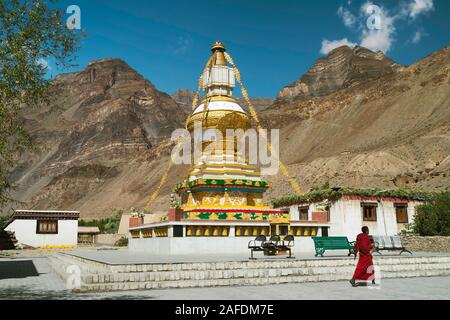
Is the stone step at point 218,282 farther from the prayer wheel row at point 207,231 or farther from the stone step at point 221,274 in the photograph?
the prayer wheel row at point 207,231

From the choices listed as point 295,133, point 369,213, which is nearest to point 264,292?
point 369,213

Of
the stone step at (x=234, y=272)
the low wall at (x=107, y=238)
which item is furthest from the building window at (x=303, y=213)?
the low wall at (x=107, y=238)

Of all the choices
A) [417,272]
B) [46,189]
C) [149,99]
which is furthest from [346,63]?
[417,272]

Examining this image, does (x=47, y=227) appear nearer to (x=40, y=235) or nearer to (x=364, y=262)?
(x=40, y=235)

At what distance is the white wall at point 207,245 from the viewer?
20.6 meters

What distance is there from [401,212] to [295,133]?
2814 inches

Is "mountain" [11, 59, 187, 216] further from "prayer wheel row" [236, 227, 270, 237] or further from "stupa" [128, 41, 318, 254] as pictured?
"prayer wheel row" [236, 227, 270, 237]

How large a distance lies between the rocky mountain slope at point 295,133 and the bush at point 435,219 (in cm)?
2046

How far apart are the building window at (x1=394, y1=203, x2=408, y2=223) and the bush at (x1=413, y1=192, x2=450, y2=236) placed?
113 inches

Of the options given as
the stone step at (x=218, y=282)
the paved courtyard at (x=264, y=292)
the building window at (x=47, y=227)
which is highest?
the building window at (x=47, y=227)

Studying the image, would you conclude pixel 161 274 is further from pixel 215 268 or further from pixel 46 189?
pixel 46 189

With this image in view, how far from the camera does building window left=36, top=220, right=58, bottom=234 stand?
4131cm

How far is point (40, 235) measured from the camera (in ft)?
135

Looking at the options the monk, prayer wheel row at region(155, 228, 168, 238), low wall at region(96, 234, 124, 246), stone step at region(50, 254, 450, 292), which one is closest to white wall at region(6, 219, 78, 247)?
low wall at region(96, 234, 124, 246)
